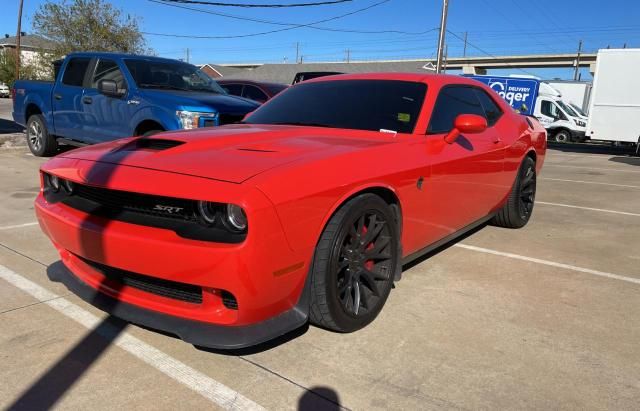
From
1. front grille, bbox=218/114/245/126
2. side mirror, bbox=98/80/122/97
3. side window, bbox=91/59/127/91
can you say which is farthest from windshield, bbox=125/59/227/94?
front grille, bbox=218/114/245/126

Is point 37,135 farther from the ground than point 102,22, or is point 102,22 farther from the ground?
point 102,22

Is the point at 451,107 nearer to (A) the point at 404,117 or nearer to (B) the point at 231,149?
(A) the point at 404,117

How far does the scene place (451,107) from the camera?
3.93 meters

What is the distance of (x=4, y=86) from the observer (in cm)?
5419

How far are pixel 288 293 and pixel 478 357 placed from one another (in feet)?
3.47

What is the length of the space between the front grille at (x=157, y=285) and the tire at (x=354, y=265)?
0.57 meters

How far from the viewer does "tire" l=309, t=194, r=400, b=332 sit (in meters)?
2.52

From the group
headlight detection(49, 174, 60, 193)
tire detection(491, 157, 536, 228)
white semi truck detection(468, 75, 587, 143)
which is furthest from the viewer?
white semi truck detection(468, 75, 587, 143)

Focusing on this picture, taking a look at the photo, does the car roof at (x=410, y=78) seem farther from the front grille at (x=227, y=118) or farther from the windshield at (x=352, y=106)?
the front grille at (x=227, y=118)

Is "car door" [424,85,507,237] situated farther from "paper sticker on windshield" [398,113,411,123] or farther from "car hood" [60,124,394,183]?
"car hood" [60,124,394,183]

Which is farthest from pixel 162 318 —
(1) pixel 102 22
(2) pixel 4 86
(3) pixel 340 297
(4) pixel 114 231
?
(2) pixel 4 86

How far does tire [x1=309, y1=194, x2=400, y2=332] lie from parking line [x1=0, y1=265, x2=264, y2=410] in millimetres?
598

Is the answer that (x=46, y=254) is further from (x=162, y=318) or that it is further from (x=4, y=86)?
(x=4, y=86)

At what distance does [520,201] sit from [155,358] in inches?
157
